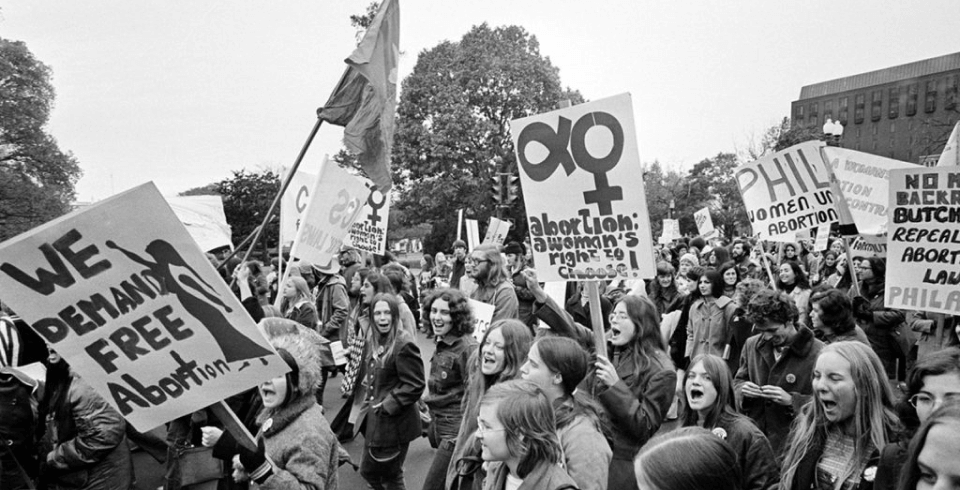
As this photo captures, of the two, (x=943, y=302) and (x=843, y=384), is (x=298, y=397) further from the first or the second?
(x=943, y=302)

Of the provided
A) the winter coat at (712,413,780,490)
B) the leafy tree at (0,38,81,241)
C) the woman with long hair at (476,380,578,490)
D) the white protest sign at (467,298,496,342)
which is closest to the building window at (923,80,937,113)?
the leafy tree at (0,38,81,241)

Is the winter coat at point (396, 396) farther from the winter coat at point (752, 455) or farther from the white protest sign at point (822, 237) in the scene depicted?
the white protest sign at point (822, 237)

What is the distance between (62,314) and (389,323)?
2667 millimetres

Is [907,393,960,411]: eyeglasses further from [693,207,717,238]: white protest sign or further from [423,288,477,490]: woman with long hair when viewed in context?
[693,207,717,238]: white protest sign

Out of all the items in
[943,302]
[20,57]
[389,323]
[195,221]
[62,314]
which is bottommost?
[943,302]

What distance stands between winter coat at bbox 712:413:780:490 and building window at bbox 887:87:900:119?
115238mm

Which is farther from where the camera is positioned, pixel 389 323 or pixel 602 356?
pixel 389 323

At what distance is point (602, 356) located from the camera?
358cm

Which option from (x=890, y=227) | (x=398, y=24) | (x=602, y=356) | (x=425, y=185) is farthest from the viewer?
(x=425, y=185)

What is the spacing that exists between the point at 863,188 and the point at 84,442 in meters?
9.22

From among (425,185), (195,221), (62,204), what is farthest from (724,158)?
(195,221)

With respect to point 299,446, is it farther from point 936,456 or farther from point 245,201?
point 245,201

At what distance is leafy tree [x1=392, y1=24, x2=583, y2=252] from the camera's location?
35.5 m

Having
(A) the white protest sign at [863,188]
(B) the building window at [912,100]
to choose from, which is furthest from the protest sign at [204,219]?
(B) the building window at [912,100]
